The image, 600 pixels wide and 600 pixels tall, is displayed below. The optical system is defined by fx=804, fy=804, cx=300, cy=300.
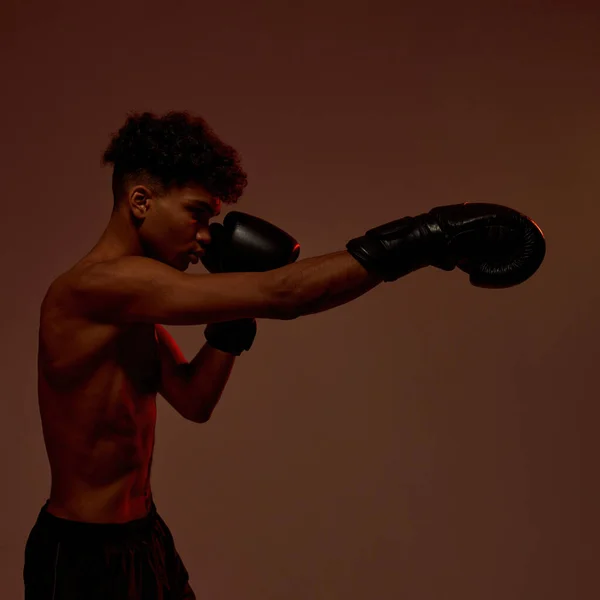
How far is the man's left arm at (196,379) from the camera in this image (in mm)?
1533

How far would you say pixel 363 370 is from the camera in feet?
7.73

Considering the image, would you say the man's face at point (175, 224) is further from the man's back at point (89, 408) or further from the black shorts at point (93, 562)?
the black shorts at point (93, 562)

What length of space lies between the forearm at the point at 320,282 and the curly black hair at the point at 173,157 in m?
0.29

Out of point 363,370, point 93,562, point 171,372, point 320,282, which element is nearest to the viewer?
point 320,282

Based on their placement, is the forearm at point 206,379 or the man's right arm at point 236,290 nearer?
the man's right arm at point 236,290

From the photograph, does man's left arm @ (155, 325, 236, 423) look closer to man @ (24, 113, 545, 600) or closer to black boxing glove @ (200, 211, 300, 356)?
man @ (24, 113, 545, 600)

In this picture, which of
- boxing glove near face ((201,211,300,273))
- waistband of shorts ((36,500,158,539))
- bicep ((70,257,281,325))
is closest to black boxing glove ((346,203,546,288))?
bicep ((70,257,281,325))

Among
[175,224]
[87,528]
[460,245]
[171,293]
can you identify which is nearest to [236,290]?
[171,293]

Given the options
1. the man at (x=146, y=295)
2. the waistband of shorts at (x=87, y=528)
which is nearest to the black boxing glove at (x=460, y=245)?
the man at (x=146, y=295)

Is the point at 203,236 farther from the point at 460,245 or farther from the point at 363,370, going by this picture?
the point at 363,370

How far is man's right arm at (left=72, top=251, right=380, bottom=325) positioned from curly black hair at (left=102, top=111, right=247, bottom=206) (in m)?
0.20

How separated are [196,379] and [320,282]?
461 mm

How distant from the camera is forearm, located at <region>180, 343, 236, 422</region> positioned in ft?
5.02

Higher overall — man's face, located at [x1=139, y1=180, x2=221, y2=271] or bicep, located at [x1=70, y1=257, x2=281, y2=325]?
man's face, located at [x1=139, y1=180, x2=221, y2=271]
